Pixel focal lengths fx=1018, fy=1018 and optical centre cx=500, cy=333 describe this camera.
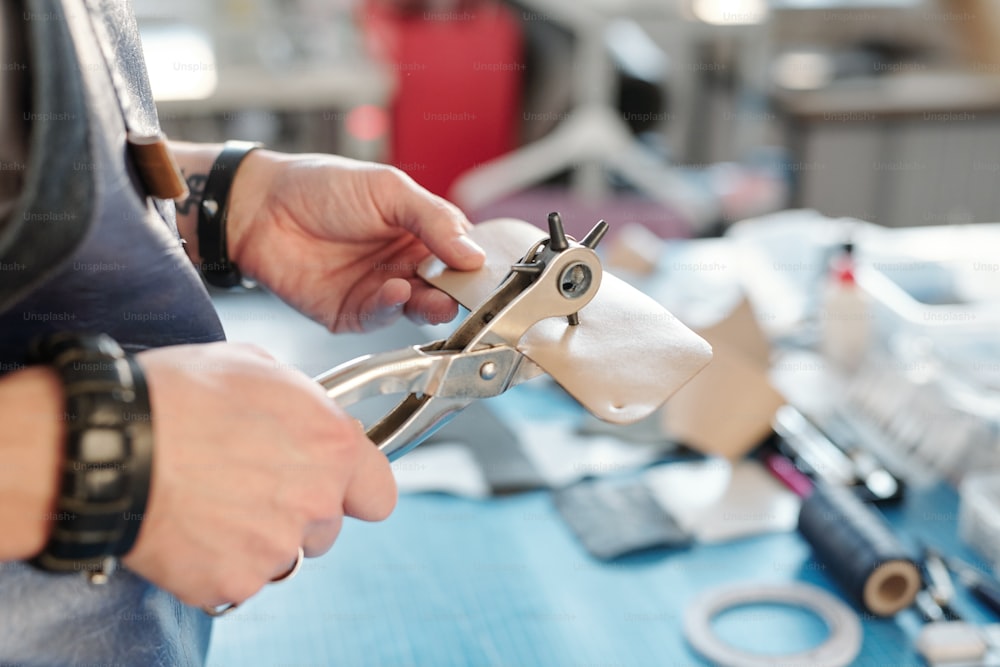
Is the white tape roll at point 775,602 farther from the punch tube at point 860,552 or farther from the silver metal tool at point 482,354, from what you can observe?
the silver metal tool at point 482,354

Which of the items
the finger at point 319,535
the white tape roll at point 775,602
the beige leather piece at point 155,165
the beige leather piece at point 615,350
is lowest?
the white tape roll at point 775,602

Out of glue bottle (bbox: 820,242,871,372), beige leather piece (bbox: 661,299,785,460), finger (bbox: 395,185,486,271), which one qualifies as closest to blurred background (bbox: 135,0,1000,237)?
glue bottle (bbox: 820,242,871,372)

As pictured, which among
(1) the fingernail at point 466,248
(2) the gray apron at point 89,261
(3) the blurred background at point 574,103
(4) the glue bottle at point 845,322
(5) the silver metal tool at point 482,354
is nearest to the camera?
(2) the gray apron at point 89,261

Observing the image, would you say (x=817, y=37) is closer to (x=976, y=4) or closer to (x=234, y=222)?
(x=976, y=4)

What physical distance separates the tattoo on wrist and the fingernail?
236 mm

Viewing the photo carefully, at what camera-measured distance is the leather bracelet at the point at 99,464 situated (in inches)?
18.8

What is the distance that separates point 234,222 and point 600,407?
1.38 feet

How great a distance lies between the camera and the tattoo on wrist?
33.9 inches

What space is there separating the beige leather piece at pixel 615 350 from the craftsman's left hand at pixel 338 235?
97mm

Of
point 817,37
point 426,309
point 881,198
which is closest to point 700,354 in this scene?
point 426,309

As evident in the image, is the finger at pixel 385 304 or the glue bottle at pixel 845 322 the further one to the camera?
the glue bottle at pixel 845 322

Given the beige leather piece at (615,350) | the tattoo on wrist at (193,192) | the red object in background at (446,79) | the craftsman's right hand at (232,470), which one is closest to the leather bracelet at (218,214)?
the tattoo on wrist at (193,192)

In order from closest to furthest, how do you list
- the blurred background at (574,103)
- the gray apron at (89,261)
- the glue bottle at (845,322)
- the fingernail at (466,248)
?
the gray apron at (89,261)
the fingernail at (466,248)
the glue bottle at (845,322)
the blurred background at (574,103)

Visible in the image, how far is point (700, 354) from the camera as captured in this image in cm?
65
